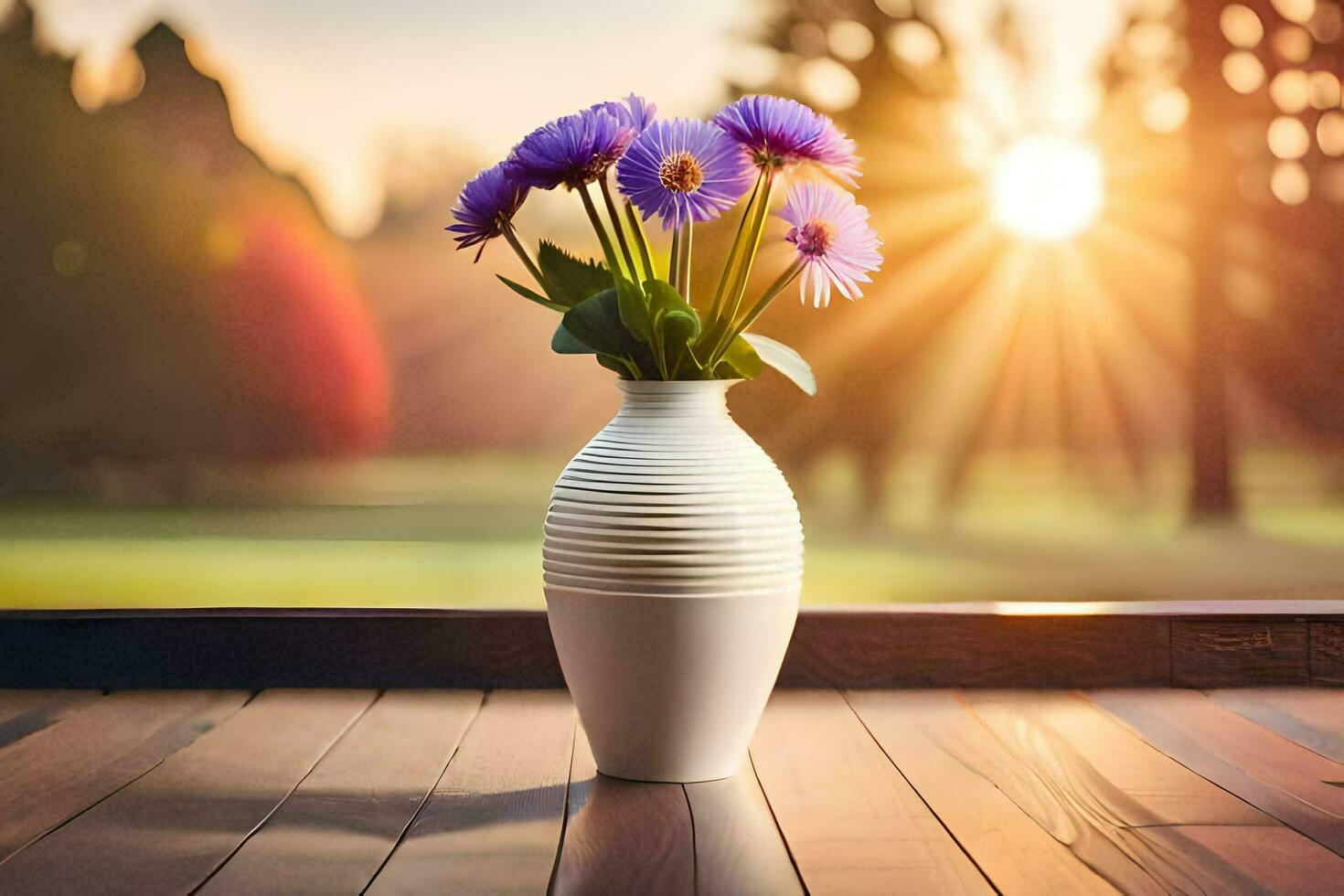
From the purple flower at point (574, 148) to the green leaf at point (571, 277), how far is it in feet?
0.32

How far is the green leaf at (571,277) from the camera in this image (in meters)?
1.22

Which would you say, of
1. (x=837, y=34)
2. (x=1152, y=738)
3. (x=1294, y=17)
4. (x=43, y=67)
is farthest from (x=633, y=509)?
(x=1294, y=17)

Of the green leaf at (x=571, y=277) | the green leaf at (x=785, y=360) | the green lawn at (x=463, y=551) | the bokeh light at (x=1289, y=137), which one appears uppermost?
the bokeh light at (x=1289, y=137)

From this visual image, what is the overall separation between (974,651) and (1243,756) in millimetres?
372

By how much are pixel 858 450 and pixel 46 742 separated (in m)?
0.97

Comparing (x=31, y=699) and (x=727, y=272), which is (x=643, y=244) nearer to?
(x=727, y=272)

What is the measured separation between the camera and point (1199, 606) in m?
1.66

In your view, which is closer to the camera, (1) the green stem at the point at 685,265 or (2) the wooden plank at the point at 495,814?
(2) the wooden plank at the point at 495,814

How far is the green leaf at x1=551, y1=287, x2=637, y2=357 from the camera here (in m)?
1.17

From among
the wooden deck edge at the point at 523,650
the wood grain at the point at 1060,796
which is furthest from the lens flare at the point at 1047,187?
the wood grain at the point at 1060,796

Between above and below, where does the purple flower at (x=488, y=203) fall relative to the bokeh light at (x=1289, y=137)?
below

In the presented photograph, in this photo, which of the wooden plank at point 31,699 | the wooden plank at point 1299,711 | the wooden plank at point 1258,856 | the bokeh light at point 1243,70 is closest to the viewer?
the wooden plank at point 1258,856

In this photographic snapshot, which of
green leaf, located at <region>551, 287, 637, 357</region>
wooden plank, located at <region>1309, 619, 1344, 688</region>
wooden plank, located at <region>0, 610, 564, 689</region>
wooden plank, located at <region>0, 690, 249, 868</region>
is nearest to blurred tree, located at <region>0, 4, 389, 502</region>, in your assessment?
wooden plank, located at <region>0, 610, 564, 689</region>

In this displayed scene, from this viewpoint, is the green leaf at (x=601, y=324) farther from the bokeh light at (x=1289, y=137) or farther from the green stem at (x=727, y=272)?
the bokeh light at (x=1289, y=137)
